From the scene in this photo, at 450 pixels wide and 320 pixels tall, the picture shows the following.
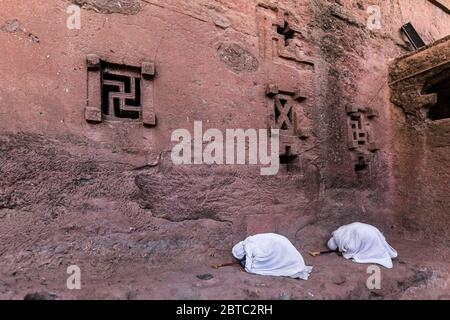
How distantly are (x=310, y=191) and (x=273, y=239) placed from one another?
0.96 meters

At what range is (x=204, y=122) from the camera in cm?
306

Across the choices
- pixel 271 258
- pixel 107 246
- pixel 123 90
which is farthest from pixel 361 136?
pixel 107 246

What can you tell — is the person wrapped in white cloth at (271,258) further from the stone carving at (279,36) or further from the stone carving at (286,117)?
the stone carving at (279,36)

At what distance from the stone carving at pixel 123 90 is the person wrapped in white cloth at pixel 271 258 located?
1.39m

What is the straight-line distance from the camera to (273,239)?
2881 mm

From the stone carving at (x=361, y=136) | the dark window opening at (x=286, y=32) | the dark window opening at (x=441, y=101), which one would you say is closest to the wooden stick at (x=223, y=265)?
Answer: the stone carving at (x=361, y=136)

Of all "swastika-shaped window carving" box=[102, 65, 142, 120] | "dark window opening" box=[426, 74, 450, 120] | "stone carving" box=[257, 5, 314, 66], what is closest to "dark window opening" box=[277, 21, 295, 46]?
"stone carving" box=[257, 5, 314, 66]

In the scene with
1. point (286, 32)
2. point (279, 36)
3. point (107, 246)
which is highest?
point (286, 32)

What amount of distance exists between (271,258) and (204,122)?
54.1 inches

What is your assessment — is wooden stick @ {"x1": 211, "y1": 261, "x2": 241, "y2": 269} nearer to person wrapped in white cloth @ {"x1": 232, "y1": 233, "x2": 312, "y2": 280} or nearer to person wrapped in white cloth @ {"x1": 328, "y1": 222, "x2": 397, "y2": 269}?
person wrapped in white cloth @ {"x1": 232, "y1": 233, "x2": 312, "y2": 280}

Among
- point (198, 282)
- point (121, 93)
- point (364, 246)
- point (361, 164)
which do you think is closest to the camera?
point (198, 282)

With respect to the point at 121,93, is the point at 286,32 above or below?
above

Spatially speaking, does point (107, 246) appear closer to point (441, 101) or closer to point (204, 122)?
point (204, 122)

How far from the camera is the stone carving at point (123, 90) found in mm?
2674
